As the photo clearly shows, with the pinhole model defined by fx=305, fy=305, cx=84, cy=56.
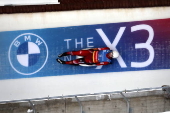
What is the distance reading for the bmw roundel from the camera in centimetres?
724

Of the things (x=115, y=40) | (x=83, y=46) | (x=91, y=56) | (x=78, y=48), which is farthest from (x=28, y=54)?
(x=115, y=40)

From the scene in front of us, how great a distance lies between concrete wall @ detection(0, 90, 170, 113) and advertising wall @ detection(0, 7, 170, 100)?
1.36ft

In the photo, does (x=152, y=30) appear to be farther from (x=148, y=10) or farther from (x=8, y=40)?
(x=8, y=40)

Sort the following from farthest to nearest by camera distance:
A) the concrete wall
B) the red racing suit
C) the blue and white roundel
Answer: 1. the blue and white roundel
2. the red racing suit
3. the concrete wall

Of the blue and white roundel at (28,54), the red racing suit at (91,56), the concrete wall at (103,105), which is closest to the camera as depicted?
the concrete wall at (103,105)

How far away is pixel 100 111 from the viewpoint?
6.57 meters

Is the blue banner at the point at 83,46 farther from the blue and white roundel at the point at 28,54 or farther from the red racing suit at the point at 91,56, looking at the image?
the red racing suit at the point at 91,56

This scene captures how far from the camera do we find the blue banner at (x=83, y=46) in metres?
7.25

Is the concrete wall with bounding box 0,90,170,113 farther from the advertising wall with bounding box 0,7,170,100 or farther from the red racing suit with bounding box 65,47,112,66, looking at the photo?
the red racing suit with bounding box 65,47,112,66

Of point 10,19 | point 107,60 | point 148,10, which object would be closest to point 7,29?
point 10,19

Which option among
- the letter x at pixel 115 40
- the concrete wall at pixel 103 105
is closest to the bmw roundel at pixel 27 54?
the concrete wall at pixel 103 105

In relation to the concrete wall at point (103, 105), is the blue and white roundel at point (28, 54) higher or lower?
higher

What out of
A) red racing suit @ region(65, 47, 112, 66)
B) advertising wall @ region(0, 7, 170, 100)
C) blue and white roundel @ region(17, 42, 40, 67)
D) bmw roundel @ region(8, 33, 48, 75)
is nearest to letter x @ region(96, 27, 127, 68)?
advertising wall @ region(0, 7, 170, 100)

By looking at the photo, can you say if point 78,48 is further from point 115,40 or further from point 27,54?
point 27,54
